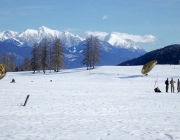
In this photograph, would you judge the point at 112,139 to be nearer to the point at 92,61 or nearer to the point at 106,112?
the point at 106,112

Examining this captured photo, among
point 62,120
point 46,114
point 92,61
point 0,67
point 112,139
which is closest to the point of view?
point 112,139

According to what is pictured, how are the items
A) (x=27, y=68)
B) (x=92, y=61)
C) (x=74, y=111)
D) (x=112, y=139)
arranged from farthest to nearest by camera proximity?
(x=27, y=68), (x=92, y=61), (x=74, y=111), (x=112, y=139)

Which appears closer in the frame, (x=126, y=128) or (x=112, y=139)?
(x=112, y=139)

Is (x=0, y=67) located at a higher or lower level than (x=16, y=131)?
higher

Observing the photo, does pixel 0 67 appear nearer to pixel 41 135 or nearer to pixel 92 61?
pixel 41 135

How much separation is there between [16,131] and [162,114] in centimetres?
747

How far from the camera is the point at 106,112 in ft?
46.4

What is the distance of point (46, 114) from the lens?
44.0ft

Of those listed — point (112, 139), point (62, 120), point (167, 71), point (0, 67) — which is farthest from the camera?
point (167, 71)

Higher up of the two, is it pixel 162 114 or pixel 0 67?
pixel 0 67

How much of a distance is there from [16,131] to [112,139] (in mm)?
3595

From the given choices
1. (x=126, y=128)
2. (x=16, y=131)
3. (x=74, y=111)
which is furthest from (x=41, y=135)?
(x=74, y=111)

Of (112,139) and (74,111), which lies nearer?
(112,139)

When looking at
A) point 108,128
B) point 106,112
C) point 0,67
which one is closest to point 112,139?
point 108,128
